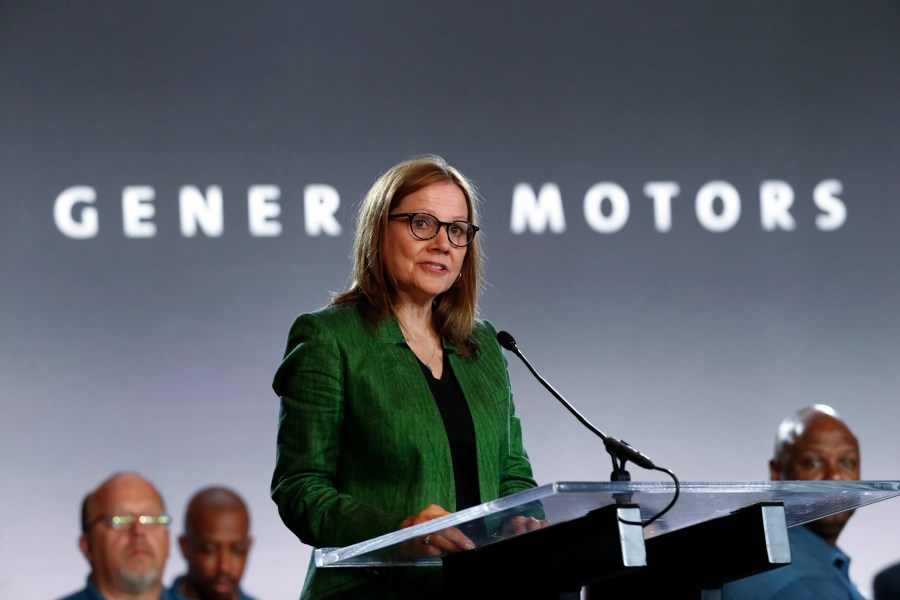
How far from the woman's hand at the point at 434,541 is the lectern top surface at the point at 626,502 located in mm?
16

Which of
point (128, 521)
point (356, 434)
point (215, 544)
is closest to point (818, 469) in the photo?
point (215, 544)

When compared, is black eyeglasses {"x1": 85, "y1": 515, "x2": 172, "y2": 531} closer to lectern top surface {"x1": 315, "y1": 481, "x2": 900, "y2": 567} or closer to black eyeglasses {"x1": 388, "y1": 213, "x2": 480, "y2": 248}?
black eyeglasses {"x1": 388, "y1": 213, "x2": 480, "y2": 248}

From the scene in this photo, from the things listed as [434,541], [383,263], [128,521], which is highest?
[383,263]

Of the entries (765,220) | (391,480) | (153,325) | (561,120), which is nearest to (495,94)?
(561,120)

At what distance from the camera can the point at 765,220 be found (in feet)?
17.7

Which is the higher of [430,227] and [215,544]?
[430,227]

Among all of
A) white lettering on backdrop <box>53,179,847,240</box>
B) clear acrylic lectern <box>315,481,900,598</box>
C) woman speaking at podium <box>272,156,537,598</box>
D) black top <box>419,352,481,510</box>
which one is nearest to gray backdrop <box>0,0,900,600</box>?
white lettering on backdrop <box>53,179,847,240</box>

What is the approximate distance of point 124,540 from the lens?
4840 mm

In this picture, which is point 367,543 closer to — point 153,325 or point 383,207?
point 383,207

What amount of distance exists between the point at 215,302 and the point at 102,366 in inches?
20.8

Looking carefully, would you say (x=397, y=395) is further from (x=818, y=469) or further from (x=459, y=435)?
(x=818, y=469)

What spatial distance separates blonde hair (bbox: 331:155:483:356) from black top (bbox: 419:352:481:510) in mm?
131

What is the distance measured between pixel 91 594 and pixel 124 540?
0.23m

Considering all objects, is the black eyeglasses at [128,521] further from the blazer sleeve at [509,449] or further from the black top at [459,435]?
the black top at [459,435]
